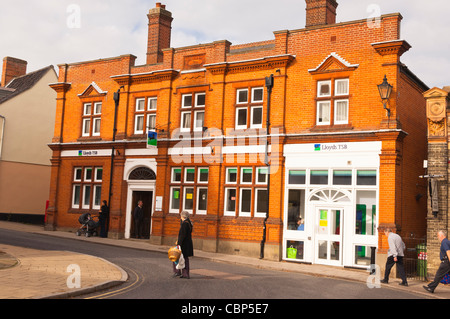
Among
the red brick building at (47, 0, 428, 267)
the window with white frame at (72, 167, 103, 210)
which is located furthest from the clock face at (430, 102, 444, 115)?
the window with white frame at (72, 167, 103, 210)

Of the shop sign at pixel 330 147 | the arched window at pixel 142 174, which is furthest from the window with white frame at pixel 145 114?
the shop sign at pixel 330 147

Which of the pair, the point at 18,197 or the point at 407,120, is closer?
the point at 407,120

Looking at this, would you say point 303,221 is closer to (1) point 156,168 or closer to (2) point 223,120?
(2) point 223,120

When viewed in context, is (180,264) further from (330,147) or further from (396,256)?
(330,147)

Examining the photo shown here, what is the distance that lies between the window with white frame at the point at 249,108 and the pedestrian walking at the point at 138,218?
246 inches

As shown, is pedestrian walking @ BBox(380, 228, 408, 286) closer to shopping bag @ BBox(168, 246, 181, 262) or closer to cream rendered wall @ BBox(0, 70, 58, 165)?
shopping bag @ BBox(168, 246, 181, 262)

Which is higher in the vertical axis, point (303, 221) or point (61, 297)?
point (303, 221)

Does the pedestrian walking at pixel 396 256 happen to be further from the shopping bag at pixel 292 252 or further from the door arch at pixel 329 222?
the shopping bag at pixel 292 252

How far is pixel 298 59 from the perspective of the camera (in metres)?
19.6

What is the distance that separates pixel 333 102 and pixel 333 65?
144 cm

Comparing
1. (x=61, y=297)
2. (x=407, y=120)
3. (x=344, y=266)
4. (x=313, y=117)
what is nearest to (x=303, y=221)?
(x=344, y=266)

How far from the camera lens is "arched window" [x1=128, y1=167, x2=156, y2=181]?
23.4 meters

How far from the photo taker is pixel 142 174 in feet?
77.7

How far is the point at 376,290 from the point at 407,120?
7980mm
